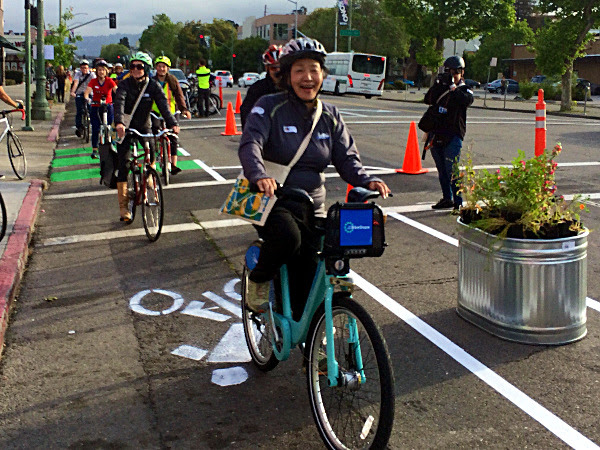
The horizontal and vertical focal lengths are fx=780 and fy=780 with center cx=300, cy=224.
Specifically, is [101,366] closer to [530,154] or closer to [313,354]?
[313,354]

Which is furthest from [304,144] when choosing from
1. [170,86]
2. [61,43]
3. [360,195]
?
[61,43]

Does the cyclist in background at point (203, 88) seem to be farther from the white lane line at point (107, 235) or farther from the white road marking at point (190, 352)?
the white road marking at point (190, 352)

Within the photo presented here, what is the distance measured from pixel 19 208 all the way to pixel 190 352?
213 inches

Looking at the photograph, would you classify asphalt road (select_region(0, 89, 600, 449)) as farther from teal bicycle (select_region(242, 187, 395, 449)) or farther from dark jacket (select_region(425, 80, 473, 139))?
dark jacket (select_region(425, 80, 473, 139))

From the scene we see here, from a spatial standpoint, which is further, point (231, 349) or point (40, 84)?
point (40, 84)

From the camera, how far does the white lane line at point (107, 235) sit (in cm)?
840

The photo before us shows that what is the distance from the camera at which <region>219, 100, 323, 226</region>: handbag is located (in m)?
3.86

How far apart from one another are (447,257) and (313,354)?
4.15 meters

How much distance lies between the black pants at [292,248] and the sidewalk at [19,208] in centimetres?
221

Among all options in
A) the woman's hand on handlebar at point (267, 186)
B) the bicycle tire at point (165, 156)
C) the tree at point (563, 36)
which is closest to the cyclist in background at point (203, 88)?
the bicycle tire at point (165, 156)

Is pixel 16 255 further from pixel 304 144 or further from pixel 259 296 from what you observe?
pixel 304 144

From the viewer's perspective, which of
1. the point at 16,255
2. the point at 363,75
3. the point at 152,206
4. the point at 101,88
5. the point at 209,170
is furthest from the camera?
the point at 363,75

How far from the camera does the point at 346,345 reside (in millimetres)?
3518

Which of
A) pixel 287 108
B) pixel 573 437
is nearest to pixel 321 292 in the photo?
pixel 287 108
